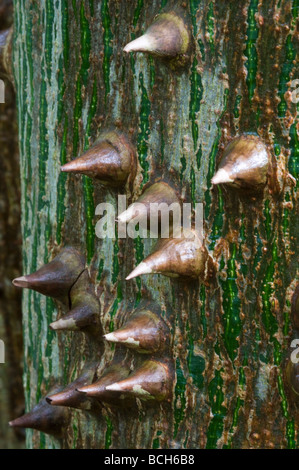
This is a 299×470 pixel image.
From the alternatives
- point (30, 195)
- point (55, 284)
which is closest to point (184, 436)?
point (55, 284)

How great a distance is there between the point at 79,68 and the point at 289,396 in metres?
0.61

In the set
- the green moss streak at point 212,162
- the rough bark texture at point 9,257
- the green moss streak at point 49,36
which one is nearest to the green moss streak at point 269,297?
the green moss streak at point 212,162

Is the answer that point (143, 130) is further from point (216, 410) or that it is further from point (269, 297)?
point (216, 410)

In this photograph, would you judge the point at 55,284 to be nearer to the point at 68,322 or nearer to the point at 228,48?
the point at 68,322

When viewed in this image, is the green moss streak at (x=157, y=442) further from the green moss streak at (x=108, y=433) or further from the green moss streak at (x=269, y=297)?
the green moss streak at (x=269, y=297)

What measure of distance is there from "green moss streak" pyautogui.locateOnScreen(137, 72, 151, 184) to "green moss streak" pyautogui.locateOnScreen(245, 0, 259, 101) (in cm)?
16

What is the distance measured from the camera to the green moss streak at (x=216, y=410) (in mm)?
981

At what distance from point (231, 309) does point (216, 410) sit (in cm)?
16

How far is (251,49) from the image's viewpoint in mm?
905

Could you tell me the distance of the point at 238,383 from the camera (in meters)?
0.97

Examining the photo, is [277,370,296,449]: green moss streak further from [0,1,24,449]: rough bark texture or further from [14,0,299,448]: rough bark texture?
[0,1,24,449]: rough bark texture

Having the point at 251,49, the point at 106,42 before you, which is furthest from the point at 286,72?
the point at 106,42

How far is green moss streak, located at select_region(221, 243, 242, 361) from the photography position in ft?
3.12
